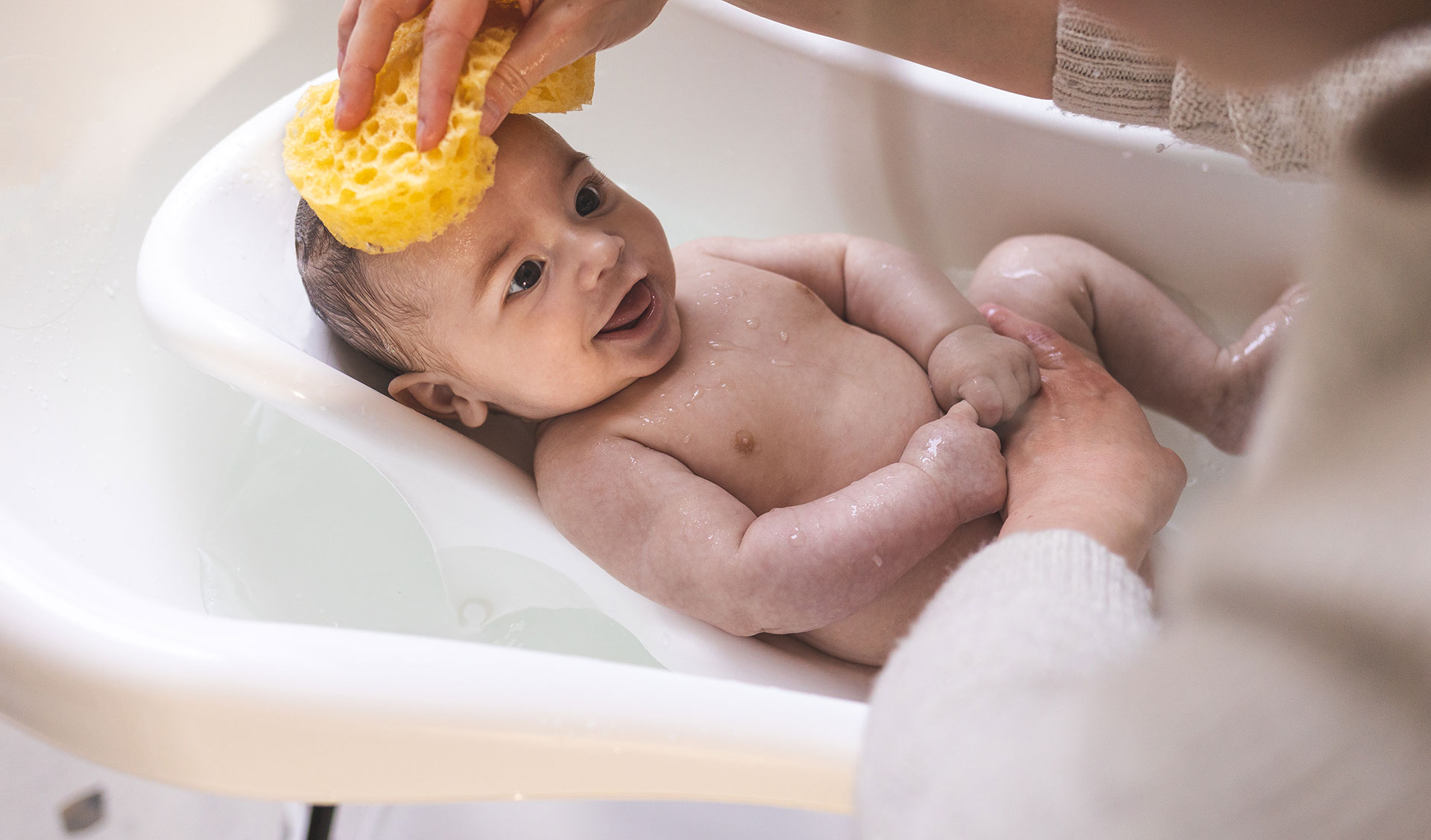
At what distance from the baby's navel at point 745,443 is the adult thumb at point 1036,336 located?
0.32m

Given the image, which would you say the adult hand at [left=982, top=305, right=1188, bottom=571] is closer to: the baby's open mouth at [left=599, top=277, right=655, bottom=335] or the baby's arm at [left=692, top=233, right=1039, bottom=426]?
the baby's arm at [left=692, top=233, right=1039, bottom=426]

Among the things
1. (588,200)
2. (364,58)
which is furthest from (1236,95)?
(364,58)

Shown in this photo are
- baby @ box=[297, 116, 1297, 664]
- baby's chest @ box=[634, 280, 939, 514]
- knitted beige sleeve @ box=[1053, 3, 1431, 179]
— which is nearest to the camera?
knitted beige sleeve @ box=[1053, 3, 1431, 179]

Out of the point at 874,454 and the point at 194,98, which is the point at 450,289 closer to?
the point at 874,454

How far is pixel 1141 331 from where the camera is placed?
111cm

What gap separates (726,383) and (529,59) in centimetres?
36

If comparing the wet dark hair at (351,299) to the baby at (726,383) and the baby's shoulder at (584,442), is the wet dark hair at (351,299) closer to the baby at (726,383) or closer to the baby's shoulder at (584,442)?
the baby at (726,383)

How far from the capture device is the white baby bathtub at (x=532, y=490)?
0.59 meters

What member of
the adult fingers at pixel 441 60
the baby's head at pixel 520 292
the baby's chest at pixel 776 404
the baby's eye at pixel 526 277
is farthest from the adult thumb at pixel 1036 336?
the adult fingers at pixel 441 60

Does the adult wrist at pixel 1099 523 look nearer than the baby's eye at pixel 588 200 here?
Yes

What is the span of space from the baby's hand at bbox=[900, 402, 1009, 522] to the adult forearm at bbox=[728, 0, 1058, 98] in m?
0.40

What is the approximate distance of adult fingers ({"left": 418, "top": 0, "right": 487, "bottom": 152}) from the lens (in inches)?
29.0

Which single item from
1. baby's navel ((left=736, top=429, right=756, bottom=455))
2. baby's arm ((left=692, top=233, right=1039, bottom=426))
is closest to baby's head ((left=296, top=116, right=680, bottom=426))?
baby's navel ((left=736, top=429, right=756, bottom=455))

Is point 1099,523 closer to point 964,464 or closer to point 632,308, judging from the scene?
point 964,464
